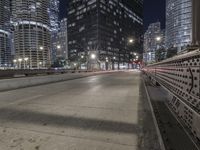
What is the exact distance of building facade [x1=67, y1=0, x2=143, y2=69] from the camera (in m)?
125

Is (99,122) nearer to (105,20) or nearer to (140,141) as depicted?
(140,141)

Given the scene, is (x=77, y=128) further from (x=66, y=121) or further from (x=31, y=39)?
(x=31, y=39)

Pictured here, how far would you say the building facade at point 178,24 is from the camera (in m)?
80.4

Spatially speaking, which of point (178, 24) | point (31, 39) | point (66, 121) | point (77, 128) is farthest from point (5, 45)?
point (77, 128)

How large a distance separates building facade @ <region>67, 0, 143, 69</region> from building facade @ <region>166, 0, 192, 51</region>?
716 inches

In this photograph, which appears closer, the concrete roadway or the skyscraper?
the concrete roadway

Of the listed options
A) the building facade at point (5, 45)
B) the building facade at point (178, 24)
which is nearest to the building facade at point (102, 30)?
the building facade at point (178, 24)

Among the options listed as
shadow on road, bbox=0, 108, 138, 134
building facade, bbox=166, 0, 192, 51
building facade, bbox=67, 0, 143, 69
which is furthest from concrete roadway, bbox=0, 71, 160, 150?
building facade, bbox=67, 0, 143, 69

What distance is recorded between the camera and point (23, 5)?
13688 cm

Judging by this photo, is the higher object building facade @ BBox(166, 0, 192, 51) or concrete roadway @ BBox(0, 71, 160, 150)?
building facade @ BBox(166, 0, 192, 51)

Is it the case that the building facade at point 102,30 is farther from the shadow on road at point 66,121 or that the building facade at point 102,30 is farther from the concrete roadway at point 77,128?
the shadow on road at point 66,121

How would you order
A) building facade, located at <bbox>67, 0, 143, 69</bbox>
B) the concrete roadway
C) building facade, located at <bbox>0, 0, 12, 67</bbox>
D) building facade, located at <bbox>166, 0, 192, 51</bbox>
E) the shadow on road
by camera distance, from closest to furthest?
the concrete roadway < the shadow on road < building facade, located at <bbox>166, 0, 192, 51</bbox> < building facade, located at <bbox>67, 0, 143, 69</bbox> < building facade, located at <bbox>0, 0, 12, 67</bbox>

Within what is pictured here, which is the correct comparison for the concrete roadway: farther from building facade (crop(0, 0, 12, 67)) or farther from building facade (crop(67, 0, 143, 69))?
building facade (crop(0, 0, 12, 67))

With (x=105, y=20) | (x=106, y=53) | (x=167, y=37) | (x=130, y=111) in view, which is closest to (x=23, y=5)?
(x=105, y=20)
